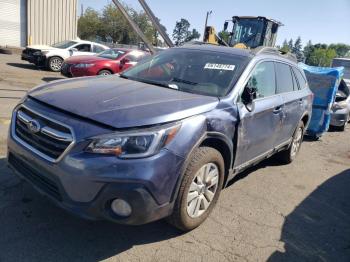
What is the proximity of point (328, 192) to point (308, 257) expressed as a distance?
6.84 ft

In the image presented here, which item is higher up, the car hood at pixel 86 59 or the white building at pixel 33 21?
the white building at pixel 33 21

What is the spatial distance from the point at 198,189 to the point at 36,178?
1.45 meters

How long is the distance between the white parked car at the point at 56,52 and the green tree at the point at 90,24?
46074 millimetres

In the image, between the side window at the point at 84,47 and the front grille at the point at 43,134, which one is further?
the side window at the point at 84,47

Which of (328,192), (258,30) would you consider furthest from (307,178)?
(258,30)

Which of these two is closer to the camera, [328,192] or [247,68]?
[247,68]

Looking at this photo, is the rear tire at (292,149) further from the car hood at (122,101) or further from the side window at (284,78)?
the car hood at (122,101)

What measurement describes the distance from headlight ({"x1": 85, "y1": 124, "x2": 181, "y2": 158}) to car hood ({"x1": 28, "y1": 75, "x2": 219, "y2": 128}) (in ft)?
0.29

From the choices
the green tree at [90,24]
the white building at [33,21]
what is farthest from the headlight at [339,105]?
the green tree at [90,24]

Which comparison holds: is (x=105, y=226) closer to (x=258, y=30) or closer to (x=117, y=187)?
(x=117, y=187)

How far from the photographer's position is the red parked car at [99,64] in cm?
1148

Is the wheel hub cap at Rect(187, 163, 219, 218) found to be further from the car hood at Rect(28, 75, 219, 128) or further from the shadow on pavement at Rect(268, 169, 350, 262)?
the shadow on pavement at Rect(268, 169, 350, 262)

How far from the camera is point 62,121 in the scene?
2.76m

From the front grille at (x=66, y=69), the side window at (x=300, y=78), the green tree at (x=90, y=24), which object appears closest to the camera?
the side window at (x=300, y=78)
